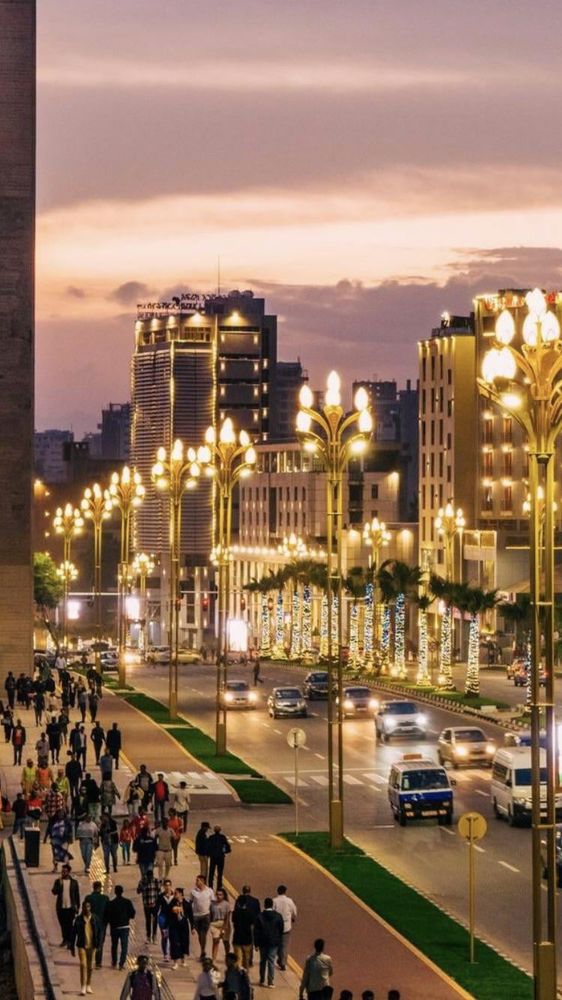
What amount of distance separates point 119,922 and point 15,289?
6965cm

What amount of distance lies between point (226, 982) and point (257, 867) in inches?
675

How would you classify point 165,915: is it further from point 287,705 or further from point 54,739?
point 287,705

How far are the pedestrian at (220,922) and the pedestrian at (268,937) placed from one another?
1139mm

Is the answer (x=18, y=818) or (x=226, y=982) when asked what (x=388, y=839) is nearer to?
(x=18, y=818)

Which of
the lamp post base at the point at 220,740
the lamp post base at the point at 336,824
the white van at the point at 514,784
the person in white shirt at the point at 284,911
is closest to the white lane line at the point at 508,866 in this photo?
the lamp post base at the point at 336,824

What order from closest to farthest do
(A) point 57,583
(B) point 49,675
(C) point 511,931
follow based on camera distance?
1. (C) point 511,931
2. (B) point 49,675
3. (A) point 57,583

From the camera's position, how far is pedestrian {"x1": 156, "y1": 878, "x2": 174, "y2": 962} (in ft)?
117

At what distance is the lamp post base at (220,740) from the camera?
7006 centimetres

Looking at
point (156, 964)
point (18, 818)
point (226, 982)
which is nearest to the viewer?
point (226, 982)

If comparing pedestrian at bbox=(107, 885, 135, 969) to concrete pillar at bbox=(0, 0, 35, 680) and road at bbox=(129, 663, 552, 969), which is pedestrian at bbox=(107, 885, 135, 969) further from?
concrete pillar at bbox=(0, 0, 35, 680)

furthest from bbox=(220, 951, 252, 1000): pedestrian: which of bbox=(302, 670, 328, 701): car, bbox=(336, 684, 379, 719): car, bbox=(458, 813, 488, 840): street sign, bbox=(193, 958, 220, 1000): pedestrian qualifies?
bbox=(302, 670, 328, 701): car

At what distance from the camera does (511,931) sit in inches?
1574

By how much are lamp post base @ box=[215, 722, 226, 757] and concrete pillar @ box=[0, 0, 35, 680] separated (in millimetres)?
32418

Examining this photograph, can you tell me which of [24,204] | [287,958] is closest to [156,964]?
[287,958]
